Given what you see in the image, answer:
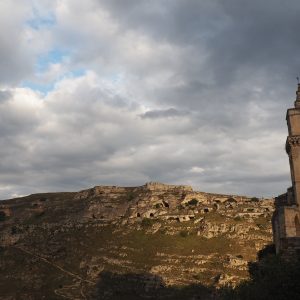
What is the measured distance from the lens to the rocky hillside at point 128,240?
70.6m

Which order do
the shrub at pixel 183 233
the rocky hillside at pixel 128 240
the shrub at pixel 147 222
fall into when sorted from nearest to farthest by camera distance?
the rocky hillside at pixel 128 240 → the shrub at pixel 183 233 → the shrub at pixel 147 222

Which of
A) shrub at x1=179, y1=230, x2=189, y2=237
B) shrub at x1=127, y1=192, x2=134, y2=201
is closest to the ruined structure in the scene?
shrub at x1=179, y1=230, x2=189, y2=237

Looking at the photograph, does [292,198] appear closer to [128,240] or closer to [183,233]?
[183,233]

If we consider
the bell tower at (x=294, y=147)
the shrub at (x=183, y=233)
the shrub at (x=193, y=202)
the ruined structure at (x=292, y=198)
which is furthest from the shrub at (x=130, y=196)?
the bell tower at (x=294, y=147)

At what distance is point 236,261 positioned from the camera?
70.6 meters

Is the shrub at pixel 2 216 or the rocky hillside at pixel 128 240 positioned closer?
the rocky hillside at pixel 128 240

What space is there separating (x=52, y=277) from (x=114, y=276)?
11.5 meters

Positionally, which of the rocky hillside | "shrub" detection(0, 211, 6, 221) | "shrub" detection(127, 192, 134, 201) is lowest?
the rocky hillside

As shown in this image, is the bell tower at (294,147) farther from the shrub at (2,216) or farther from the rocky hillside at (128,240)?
the shrub at (2,216)

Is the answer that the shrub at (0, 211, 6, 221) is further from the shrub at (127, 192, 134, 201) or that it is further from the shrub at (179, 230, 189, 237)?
the shrub at (179, 230, 189, 237)

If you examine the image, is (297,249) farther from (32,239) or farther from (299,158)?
(32,239)

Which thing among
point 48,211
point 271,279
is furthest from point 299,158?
point 48,211

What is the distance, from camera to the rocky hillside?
7056 cm

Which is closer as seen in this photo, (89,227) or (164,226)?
(164,226)
